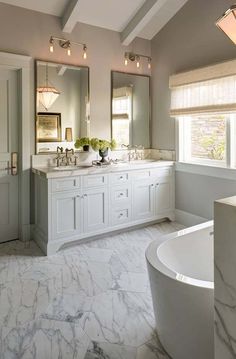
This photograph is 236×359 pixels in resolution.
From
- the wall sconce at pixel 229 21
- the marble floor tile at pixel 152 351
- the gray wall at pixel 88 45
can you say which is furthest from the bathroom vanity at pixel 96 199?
the wall sconce at pixel 229 21

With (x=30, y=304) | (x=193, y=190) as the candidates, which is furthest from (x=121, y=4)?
(x=30, y=304)

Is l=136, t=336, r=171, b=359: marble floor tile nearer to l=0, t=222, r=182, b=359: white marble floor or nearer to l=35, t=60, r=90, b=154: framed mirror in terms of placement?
l=0, t=222, r=182, b=359: white marble floor

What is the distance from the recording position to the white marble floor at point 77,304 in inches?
77.1

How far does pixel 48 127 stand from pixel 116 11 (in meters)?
1.86

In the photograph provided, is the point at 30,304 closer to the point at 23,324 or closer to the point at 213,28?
the point at 23,324

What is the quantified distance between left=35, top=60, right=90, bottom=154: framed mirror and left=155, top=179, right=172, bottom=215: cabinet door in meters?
1.33

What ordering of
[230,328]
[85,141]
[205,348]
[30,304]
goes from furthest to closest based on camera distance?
1. [85,141]
2. [30,304]
3. [205,348]
4. [230,328]

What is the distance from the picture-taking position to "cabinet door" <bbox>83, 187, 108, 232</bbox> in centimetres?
375

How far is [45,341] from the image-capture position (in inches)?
79.5

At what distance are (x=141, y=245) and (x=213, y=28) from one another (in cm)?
294

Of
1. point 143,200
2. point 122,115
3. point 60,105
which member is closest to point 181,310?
point 143,200

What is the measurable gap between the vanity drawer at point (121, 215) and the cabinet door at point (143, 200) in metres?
0.11

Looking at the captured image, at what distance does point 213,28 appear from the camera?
12.7 ft

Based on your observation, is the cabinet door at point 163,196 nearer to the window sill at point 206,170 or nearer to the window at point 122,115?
the window sill at point 206,170
